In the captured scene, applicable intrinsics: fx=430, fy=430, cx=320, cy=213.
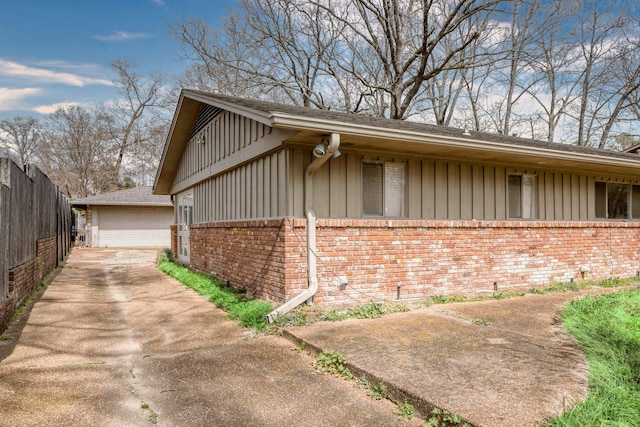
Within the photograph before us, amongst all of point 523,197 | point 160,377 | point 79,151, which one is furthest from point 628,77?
point 79,151

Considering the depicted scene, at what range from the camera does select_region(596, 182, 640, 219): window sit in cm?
985

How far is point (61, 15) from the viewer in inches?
731

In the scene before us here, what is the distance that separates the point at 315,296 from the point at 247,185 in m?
2.86

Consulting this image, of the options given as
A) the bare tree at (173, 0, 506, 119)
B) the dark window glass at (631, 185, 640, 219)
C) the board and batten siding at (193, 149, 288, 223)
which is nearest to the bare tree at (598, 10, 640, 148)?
the bare tree at (173, 0, 506, 119)

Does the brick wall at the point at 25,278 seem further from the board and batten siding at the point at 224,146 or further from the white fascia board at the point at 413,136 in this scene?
the white fascia board at the point at 413,136

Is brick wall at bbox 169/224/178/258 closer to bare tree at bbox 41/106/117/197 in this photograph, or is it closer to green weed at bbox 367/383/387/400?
green weed at bbox 367/383/387/400

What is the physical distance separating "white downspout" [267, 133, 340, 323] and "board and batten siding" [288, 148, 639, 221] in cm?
10

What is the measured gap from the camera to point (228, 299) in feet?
24.8

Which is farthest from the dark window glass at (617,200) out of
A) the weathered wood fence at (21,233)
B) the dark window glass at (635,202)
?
the weathered wood fence at (21,233)

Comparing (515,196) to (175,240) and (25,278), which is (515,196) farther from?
(175,240)

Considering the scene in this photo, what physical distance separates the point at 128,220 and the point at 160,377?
2239cm

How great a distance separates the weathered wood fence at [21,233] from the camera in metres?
5.66

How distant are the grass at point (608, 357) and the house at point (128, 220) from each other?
21959 millimetres

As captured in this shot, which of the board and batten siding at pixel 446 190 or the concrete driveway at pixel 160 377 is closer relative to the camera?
the concrete driveway at pixel 160 377
